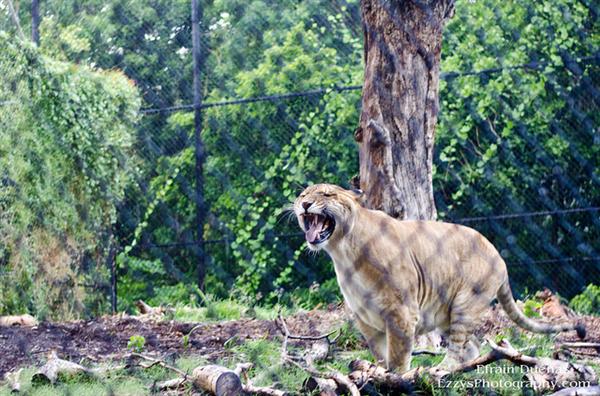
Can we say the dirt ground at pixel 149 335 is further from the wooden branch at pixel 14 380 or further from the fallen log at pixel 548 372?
the fallen log at pixel 548 372

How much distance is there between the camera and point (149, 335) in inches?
176

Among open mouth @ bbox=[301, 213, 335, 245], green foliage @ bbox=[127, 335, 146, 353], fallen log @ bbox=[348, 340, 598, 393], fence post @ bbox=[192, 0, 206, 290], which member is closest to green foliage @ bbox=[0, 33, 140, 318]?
fence post @ bbox=[192, 0, 206, 290]

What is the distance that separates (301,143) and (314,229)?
3777 mm

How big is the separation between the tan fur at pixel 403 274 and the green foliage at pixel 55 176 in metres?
3.04

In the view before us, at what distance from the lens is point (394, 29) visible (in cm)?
400

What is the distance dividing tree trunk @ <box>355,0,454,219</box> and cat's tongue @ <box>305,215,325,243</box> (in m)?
0.57

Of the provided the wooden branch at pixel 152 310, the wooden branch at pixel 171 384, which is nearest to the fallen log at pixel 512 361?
the wooden branch at pixel 171 384

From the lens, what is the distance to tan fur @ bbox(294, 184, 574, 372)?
3.33 m

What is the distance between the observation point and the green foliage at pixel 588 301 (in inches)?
243

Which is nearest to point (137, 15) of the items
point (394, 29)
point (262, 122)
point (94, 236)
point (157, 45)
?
point (157, 45)

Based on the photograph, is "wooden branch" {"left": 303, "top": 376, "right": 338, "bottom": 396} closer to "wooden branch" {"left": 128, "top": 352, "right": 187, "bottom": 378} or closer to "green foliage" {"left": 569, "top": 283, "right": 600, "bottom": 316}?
"wooden branch" {"left": 128, "top": 352, "right": 187, "bottom": 378}

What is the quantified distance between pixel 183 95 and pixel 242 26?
2.70ft

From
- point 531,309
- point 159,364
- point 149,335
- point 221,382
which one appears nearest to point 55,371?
point 159,364

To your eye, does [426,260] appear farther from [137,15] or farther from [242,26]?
[137,15]
